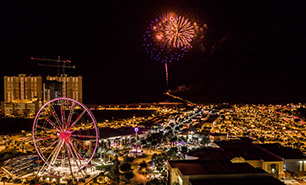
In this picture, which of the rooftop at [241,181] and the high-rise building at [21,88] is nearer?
the rooftop at [241,181]

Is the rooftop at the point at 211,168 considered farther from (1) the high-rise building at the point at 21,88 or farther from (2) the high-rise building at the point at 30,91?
(1) the high-rise building at the point at 21,88

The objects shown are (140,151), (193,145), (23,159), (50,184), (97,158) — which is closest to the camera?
(50,184)

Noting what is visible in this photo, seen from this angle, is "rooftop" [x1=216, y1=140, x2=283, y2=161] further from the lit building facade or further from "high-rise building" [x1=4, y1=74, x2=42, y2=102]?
"high-rise building" [x1=4, y1=74, x2=42, y2=102]

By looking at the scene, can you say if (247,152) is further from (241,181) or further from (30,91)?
(30,91)

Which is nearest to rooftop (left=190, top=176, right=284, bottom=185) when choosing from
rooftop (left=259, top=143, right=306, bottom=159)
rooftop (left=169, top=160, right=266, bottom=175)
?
rooftop (left=169, top=160, right=266, bottom=175)

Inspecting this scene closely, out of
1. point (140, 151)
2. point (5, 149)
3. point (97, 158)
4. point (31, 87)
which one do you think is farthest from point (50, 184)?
point (31, 87)

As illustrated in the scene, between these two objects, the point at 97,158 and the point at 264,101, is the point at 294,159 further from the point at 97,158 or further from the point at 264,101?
the point at 264,101

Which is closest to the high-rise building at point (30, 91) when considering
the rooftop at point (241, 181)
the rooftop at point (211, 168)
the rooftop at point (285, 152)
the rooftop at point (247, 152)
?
the rooftop at point (247, 152)

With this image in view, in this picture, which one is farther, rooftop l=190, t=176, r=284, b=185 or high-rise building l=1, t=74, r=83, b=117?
high-rise building l=1, t=74, r=83, b=117
